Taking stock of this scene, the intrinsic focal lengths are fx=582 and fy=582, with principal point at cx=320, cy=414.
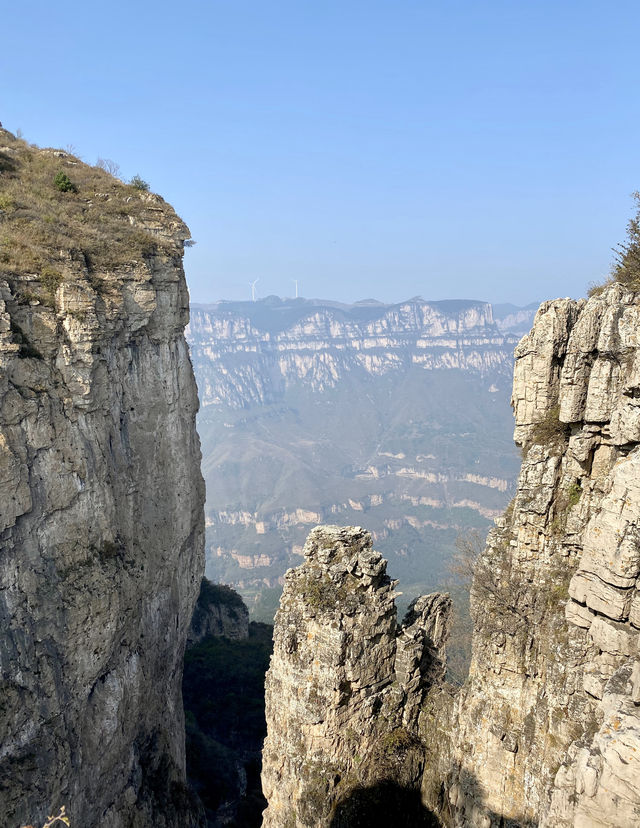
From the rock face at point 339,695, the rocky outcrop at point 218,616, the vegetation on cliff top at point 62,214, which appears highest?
the vegetation on cliff top at point 62,214

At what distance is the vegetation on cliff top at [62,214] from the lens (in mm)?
22234

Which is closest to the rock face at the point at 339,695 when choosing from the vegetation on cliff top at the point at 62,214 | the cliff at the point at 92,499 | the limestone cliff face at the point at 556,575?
the limestone cliff face at the point at 556,575

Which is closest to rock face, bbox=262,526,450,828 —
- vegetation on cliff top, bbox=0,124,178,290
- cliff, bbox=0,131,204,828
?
cliff, bbox=0,131,204,828

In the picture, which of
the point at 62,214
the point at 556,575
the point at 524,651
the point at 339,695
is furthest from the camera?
the point at 62,214

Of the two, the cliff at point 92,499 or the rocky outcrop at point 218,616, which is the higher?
the cliff at point 92,499

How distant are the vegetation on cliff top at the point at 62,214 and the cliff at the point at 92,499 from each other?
97 millimetres

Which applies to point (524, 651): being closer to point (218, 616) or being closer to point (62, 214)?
point (62, 214)

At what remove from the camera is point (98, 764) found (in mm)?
21672

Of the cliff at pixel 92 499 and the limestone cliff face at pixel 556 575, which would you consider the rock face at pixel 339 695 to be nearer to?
the limestone cliff face at pixel 556 575

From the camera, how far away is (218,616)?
188 ft

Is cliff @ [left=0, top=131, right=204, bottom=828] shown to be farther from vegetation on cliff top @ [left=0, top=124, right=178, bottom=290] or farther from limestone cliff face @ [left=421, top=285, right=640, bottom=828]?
limestone cliff face @ [left=421, top=285, right=640, bottom=828]

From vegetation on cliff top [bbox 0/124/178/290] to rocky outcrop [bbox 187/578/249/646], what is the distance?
3805cm

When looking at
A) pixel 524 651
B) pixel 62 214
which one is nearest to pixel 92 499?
pixel 62 214

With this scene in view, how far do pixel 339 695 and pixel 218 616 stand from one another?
43411mm
